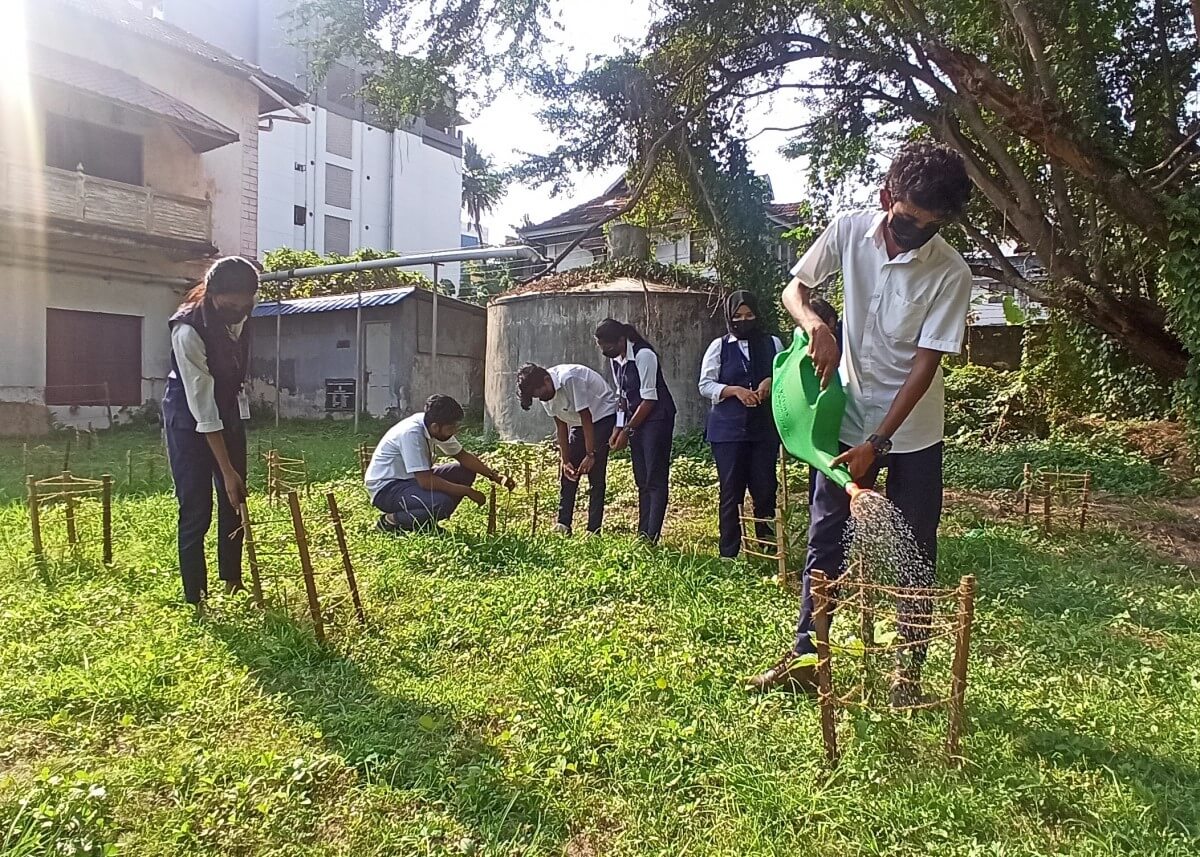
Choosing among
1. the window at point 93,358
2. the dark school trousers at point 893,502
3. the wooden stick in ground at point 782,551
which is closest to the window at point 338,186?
the window at point 93,358

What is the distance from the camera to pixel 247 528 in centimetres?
352

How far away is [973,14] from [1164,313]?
3962 millimetres

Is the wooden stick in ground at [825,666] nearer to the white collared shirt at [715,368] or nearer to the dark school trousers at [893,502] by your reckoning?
the dark school trousers at [893,502]

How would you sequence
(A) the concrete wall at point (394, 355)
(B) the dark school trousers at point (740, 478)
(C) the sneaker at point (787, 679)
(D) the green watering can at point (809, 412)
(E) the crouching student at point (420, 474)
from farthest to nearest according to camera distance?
(A) the concrete wall at point (394, 355) < (E) the crouching student at point (420, 474) < (B) the dark school trousers at point (740, 478) < (C) the sneaker at point (787, 679) < (D) the green watering can at point (809, 412)

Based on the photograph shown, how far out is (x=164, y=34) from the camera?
14.8 meters

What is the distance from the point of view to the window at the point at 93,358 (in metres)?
13.0

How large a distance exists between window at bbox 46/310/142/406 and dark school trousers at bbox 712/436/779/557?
12146 mm

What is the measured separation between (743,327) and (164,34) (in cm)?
1475

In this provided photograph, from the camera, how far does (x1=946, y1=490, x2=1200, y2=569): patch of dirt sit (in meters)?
5.43

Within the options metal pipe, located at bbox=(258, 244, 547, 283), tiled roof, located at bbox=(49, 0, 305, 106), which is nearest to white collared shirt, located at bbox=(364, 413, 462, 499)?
metal pipe, located at bbox=(258, 244, 547, 283)

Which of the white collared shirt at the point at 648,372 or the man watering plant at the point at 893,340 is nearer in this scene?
the man watering plant at the point at 893,340

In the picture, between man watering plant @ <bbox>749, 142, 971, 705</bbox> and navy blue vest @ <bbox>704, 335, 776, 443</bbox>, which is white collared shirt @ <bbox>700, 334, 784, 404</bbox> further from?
man watering plant @ <bbox>749, 142, 971, 705</bbox>

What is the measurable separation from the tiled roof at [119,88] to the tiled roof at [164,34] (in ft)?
3.21

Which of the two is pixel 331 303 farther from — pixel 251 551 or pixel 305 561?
pixel 305 561
